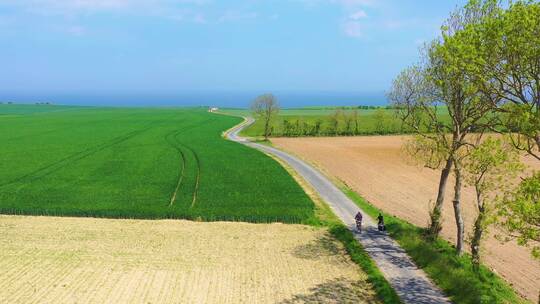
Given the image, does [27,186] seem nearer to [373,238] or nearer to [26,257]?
[26,257]

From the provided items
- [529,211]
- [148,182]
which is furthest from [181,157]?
[529,211]

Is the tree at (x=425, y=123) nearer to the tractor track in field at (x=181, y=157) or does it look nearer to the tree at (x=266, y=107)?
the tractor track in field at (x=181, y=157)

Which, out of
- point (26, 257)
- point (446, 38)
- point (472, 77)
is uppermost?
point (446, 38)

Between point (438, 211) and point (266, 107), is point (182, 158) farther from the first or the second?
point (438, 211)

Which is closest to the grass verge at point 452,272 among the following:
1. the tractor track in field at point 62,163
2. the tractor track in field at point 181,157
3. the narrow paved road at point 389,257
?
the narrow paved road at point 389,257

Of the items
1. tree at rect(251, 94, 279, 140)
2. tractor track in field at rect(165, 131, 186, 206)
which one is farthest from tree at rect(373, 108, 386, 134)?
tractor track in field at rect(165, 131, 186, 206)

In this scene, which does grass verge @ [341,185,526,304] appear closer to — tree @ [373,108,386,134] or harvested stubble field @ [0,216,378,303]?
harvested stubble field @ [0,216,378,303]

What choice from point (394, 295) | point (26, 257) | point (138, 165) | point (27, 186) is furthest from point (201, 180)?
point (394, 295)
